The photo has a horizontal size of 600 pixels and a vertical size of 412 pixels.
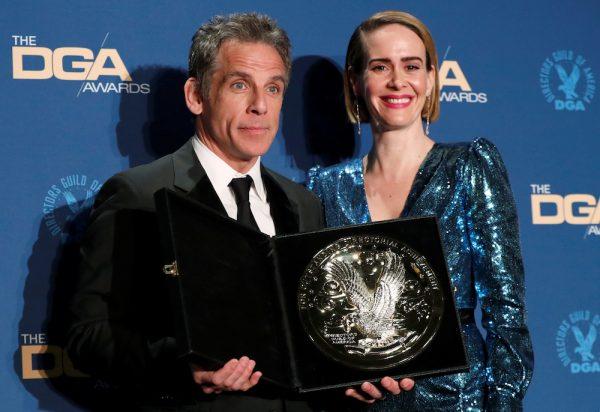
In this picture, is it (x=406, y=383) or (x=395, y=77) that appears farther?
(x=395, y=77)

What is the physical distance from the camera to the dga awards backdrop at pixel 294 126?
95.1 inches

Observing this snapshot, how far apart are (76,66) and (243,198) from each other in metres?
0.69

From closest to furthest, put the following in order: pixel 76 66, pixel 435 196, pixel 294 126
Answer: pixel 435 196 → pixel 76 66 → pixel 294 126

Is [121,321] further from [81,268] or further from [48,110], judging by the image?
[48,110]

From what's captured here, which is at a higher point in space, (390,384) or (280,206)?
(280,206)

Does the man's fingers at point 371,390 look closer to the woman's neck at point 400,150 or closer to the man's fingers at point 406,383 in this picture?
the man's fingers at point 406,383

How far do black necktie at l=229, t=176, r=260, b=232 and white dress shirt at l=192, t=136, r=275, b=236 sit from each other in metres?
0.02

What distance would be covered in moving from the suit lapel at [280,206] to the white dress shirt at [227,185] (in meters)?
0.01

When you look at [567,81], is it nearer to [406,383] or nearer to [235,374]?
[406,383]

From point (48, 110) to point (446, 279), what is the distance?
1139mm

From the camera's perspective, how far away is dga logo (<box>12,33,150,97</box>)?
2.46 meters

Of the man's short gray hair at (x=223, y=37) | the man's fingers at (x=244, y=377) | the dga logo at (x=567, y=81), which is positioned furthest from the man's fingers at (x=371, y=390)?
the dga logo at (x=567, y=81)

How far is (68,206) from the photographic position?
2.45 m

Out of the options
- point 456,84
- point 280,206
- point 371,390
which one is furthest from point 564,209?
point 371,390
